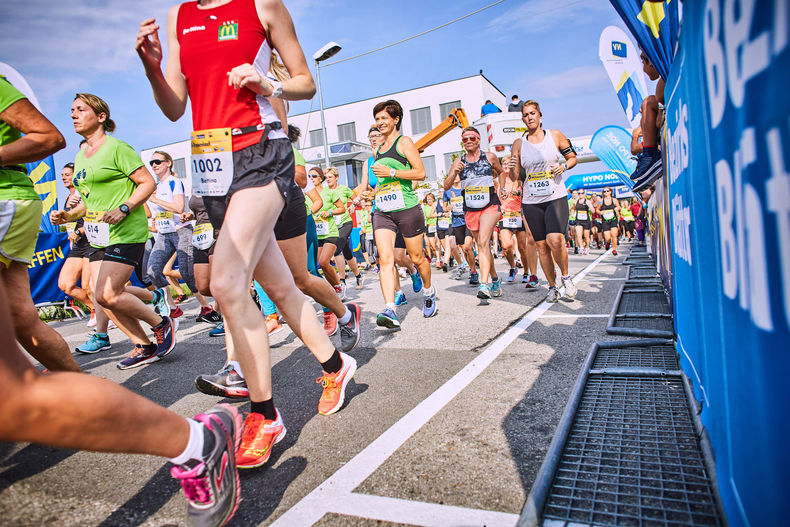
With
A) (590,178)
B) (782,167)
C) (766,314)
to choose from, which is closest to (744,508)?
(766,314)

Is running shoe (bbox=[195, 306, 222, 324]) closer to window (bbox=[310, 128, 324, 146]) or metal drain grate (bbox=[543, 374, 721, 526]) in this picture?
metal drain grate (bbox=[543, 374, 721, 526])

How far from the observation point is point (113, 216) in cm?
357

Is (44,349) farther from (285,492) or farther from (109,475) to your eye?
(285,492)

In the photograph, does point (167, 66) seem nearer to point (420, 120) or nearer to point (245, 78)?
point (245, 78)

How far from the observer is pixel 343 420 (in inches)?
91.3

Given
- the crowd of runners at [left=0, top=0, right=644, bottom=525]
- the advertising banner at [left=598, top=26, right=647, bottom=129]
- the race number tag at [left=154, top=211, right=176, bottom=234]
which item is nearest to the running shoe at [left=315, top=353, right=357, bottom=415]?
the crowd of runners at [left=0, top=0, right=644, bottom=525]

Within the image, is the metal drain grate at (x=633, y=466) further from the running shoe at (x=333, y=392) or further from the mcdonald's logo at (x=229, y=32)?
the mcdonald's logo at (x=229, y=32)

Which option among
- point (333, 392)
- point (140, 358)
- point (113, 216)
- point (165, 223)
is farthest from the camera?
point (165, 223)

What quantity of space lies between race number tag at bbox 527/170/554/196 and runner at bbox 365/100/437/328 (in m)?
1.39

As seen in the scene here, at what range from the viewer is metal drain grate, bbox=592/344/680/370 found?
2.65 m

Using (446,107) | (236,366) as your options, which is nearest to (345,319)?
(236,366)

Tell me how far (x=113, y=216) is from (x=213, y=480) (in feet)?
9.38

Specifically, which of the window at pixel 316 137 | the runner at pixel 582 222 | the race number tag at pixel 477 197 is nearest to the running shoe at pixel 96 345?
the race number tag at pixel 477 197

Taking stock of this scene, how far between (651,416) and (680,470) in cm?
46
